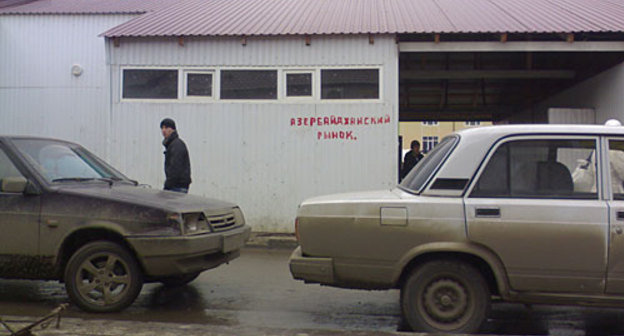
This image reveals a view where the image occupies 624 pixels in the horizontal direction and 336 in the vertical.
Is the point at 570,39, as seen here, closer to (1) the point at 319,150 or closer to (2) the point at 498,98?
(1) the point at 319,150

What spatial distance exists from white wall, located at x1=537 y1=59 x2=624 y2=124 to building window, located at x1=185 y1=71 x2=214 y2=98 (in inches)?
309

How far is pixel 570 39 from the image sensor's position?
9.48 m

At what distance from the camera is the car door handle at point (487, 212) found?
4.16 metres

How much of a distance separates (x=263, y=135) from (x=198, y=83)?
5.37ft

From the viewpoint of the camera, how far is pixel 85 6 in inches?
650

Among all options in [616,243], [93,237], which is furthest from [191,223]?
[616,243]

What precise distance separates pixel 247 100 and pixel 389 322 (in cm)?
609

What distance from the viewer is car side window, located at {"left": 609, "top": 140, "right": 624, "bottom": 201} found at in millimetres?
4191

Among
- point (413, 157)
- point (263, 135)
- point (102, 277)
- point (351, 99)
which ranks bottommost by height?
point (102, 277)

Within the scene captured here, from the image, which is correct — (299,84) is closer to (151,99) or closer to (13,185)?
(151,99)

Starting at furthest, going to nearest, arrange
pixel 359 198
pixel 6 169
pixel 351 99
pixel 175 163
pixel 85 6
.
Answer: pixel 85 6
pixel 351 99
pixel 175 163
pixel 6 169
pixel 359 198

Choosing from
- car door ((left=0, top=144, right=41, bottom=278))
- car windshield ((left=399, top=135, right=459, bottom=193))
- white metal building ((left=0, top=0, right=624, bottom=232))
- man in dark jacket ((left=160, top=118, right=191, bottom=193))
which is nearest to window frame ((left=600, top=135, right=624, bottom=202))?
car windshield ((left=399, top=135, right=459, bottom=193))

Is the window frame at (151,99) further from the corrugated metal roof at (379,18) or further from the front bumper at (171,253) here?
the front bumper at (171,253)

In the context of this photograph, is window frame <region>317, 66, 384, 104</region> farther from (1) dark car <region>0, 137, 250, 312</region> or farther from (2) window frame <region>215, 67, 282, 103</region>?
(1) dark car <region>0, 137, 250, 312</region>
